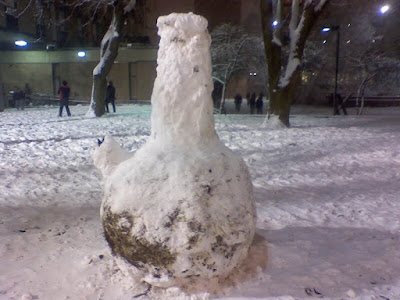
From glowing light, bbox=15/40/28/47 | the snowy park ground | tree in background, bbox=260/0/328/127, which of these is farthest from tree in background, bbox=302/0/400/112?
glowing light, bbox=15/40/28/47

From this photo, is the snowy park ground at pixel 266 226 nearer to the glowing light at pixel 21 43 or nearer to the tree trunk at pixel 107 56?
the tree trunk at pixel 107 56

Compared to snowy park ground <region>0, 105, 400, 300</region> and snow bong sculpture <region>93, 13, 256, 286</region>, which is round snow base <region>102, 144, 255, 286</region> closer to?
snow bong sculpture <region>93, 13, 256, 286</region>

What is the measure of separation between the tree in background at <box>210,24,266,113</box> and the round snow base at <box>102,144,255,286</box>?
68.3 feet

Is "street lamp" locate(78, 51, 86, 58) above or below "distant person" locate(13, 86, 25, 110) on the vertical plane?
above

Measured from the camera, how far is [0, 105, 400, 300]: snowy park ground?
3.46 m

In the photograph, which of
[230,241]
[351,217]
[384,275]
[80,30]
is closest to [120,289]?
[230,241]

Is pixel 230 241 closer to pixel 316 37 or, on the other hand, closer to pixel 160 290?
pixel 160 290

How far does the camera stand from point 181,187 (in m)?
3.12

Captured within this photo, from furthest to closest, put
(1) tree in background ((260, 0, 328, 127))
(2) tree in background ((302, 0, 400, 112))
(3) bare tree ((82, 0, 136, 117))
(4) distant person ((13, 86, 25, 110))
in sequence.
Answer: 1. (2) tree in background ((302, 0, 400, 112))
2. (4) distant person ((13, 86, 25, 110))
3. (3) bare tree ((82, 0, 136, 117))
4. (1) tree in background ((260, 0, 328, 127))

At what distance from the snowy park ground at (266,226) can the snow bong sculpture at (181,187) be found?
1.22 feet

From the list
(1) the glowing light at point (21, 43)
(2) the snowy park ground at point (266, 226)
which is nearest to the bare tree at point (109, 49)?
(2) the snowy park ground at point (266, 226)

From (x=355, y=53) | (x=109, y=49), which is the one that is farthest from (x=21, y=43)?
(x=355, y=53)

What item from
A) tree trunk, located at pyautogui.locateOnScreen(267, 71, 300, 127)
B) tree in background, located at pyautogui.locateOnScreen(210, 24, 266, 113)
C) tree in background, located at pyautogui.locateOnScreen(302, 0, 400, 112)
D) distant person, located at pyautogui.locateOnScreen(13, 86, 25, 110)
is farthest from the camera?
tree in background, located at pyautogui.locateOnScreen(302, 0, 400, 112)

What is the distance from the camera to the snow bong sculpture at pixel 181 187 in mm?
3066
